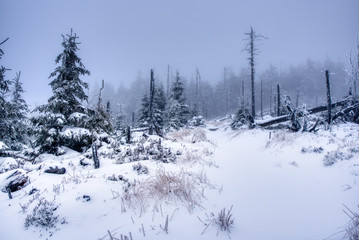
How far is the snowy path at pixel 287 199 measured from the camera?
238cm

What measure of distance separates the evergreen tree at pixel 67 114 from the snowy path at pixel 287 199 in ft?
21.4

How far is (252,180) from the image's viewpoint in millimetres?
4391

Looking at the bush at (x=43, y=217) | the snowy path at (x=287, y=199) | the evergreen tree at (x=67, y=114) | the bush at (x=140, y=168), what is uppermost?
the evergreen tree at (x=67, y=114)

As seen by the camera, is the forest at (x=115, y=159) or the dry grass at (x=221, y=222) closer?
the dry grass at (x=221, y=222)

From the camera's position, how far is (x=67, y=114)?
8453 millimetres

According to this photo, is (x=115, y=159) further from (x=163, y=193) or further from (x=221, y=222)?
(x=221, y=222)

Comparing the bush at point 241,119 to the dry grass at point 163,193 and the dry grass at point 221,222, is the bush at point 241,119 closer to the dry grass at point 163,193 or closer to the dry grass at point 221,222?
the dry grass at point 163,193

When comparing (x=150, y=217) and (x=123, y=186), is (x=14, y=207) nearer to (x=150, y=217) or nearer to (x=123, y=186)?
(x=123, y=186)

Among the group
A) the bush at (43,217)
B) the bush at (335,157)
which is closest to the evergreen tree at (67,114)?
the bush at (43,217)

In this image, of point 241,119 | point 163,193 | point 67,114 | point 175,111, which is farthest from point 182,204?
point 175,111

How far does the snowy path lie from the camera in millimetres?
2375

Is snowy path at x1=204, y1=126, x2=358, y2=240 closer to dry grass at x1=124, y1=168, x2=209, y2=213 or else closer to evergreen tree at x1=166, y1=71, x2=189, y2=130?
dry grass at x1=124, y1=168, x2=209, y2=213

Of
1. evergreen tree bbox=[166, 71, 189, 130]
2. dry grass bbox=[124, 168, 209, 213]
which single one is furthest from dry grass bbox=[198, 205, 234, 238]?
evergreen tree bbox=[166, 71, 189, 130]

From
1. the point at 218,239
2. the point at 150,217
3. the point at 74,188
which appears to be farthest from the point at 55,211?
the point at 218,239
